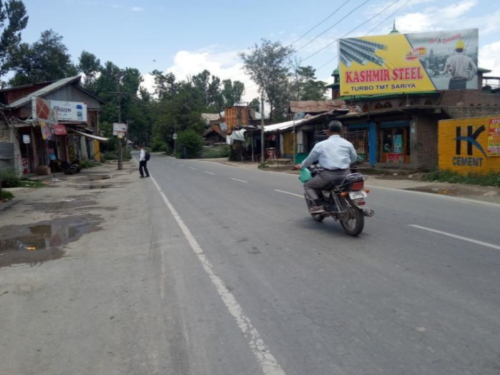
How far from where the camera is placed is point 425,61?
24.9m

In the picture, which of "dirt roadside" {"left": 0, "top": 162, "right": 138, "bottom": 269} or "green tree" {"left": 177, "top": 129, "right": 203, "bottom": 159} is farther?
"green tree" {"left": 177, "top": 129, "right": 203, "bottom": 159}

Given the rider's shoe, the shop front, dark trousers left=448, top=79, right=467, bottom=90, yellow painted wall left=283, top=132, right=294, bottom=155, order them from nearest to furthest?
1. the rider's shoe
2. the shop front
3. dark trousers left=448, top=79, right=467, bottom=90
4. yellow painted wall left=283, top=132, right=294, bottom=155

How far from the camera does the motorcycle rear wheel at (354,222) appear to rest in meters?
7.16

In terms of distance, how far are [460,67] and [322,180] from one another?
21352mm

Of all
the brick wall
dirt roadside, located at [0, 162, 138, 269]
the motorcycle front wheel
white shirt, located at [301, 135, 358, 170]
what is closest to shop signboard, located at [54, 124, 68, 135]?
dirt roadside, located at [0, 162, 138, 269]

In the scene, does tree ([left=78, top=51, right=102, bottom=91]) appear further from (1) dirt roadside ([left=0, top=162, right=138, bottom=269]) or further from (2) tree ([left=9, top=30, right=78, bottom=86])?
(1) dirt roadside ([left=0, top=162, right=138, bottom=269])

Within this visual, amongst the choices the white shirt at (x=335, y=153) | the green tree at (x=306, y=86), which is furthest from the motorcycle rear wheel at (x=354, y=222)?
the green tree at (x=306, y=86)

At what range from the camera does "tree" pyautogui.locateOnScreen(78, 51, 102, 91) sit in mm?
87312

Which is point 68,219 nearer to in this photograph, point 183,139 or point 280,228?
point 280,228

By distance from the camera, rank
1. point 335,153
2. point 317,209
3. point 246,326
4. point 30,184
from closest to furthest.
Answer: point 246,326 → point 335,153 → point 317,209 → point 30,184

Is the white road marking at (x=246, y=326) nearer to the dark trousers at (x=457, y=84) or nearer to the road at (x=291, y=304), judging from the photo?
the road at (x=291, y=304)

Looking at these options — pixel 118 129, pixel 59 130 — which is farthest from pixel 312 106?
pixel 59 130

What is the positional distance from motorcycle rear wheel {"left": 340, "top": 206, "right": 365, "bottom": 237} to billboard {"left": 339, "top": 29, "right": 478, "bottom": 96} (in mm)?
19871

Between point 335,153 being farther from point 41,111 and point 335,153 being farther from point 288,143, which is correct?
point 288,143
